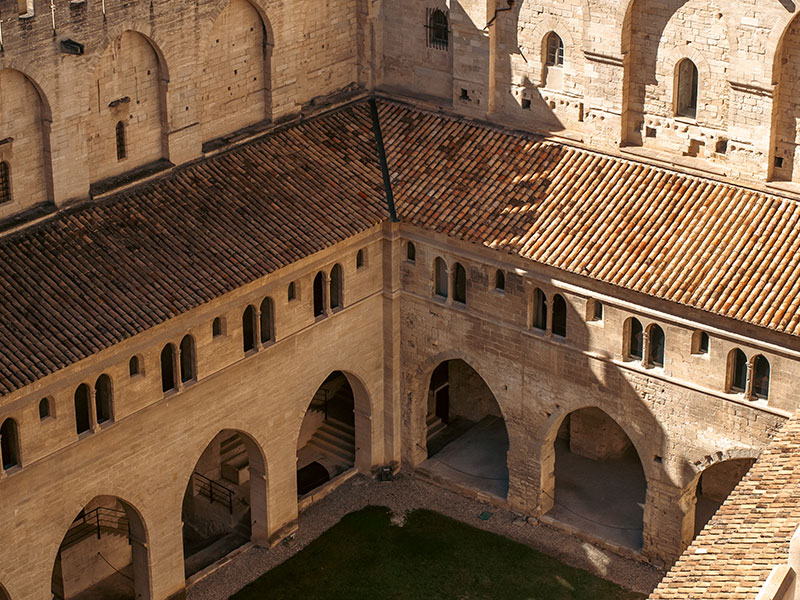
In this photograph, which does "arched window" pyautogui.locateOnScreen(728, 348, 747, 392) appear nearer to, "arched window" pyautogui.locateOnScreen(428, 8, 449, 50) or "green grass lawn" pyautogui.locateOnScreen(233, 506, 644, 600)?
"green grass lawn" pyautogui.locateOnScreen(233, 506, 644, 600)

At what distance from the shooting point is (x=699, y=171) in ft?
130

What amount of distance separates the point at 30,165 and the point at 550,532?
52.1 feet

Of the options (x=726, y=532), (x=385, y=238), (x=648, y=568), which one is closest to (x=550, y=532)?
(x=648, y=568)

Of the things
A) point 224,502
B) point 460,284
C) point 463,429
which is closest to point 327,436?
point 463,429

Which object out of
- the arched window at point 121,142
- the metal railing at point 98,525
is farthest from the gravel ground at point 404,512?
the arched window at point 121,142

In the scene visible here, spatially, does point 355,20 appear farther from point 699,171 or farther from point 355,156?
point 699,171

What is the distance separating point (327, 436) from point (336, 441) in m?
0.36

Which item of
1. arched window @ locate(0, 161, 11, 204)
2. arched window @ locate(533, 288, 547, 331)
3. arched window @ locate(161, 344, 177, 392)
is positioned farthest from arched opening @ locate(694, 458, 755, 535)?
arched window @ locate(0, 161, 11, 204)

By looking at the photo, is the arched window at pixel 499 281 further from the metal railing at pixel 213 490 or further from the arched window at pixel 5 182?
the arched window at pixel 5 182

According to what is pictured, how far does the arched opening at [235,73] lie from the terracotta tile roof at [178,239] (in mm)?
874

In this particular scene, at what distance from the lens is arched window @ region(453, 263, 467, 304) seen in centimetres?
4231

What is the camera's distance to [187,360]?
125ft

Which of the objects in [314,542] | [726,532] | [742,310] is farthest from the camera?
[314,542]

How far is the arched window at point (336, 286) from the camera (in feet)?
137
